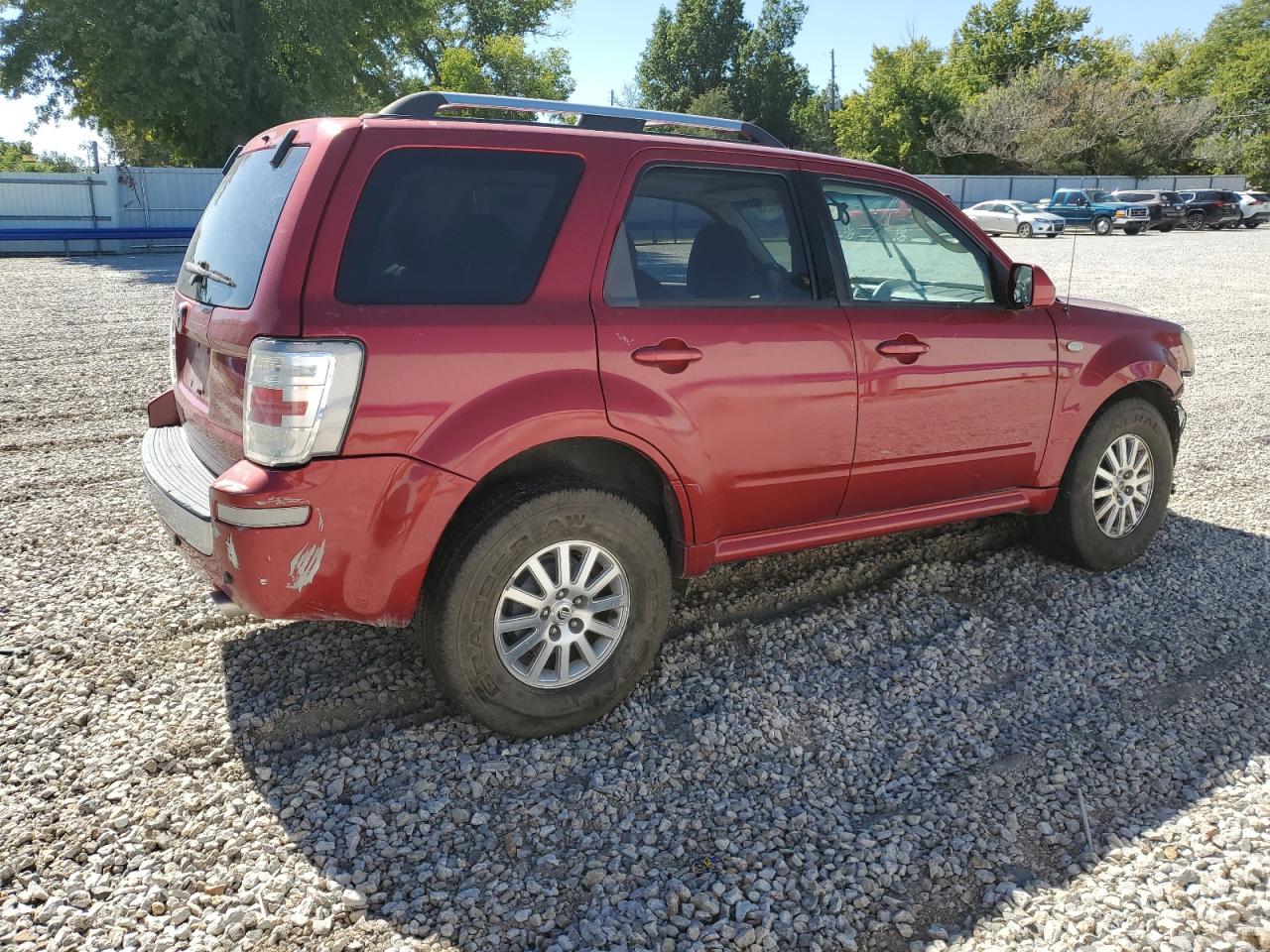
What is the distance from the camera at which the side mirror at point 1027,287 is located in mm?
4301

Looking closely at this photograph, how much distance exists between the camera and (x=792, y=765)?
3.27 m

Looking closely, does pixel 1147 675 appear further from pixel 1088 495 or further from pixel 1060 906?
pixel 1060 906

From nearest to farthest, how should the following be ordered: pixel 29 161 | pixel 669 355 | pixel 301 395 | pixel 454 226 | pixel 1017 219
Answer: pixel 301 395 → pixel 454 226 → pixel 669 355 → pixel 1017 219 → pixel 29 161

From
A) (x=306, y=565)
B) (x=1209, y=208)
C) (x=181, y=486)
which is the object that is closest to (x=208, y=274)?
(x=181, y=486)

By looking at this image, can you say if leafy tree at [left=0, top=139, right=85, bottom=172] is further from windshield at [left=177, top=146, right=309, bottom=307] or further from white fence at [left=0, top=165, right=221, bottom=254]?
windshield at [left=177, top=146, right=309, bottom=307]

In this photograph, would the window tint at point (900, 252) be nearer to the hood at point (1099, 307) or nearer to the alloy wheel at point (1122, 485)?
the hood at point (1099, 307)

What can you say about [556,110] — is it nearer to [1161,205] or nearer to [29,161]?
[1161,205]

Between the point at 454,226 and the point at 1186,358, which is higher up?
the point at 454,226

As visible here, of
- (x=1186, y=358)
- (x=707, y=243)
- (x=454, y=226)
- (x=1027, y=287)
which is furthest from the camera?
(x=1186, y=358)

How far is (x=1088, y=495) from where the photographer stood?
188 inches

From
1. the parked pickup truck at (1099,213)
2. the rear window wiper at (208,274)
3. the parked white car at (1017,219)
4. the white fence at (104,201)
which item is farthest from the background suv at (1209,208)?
the rear window wiper at (208,274)

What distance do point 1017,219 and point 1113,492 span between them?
33.8 meters

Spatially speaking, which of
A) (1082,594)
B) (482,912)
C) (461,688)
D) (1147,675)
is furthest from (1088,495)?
(482,912)

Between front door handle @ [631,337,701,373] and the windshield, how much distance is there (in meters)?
1.24
